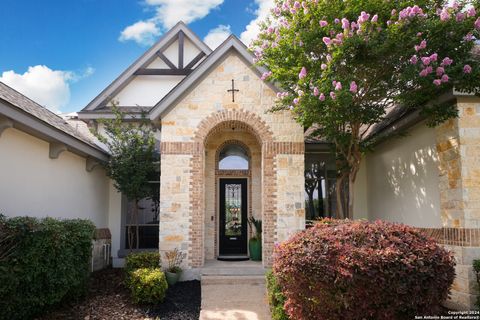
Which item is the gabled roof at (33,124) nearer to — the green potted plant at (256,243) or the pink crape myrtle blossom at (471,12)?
the green potted plant at (256,243)

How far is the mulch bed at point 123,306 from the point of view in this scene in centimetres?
686

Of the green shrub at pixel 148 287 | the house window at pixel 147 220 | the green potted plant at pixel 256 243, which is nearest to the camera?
the green shrub at pixel 148 287

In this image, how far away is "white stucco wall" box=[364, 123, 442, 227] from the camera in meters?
7.99

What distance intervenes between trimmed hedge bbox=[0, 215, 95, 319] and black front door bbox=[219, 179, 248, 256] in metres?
4.96

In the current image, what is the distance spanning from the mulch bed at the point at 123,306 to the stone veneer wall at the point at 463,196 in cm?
503

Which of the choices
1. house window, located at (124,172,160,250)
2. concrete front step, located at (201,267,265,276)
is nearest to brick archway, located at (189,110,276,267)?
concrete front step, located at (201,267,265,276)

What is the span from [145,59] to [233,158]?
490cm

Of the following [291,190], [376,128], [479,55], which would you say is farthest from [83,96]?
[479,55]

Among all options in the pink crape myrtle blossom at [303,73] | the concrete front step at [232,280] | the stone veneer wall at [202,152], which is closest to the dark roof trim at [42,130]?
the stone veneer wall at [202,152]

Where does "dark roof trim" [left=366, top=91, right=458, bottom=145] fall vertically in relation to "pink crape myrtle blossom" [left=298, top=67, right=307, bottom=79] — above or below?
below

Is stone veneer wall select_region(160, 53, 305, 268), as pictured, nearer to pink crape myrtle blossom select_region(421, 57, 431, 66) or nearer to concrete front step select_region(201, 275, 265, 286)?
concrete front step select_region(201, 275, 265, 286)

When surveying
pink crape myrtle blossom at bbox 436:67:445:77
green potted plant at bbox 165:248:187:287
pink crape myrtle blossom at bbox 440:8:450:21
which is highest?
pink crape myrtle blossom at bbox 440:8:450:21

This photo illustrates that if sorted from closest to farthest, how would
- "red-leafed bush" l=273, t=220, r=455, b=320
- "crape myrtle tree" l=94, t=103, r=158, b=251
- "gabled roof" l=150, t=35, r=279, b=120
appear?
"red-leafed bush" l=273, t=220, r=455, b=320 → "gabled roof" l=150, t=35, r=279, b=120 → "crape myrtle tree" l=94, t=103, r=158, b=251

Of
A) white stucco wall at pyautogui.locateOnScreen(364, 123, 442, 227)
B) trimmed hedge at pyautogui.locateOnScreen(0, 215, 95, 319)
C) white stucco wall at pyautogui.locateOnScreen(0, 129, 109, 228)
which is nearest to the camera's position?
trimmed hedge at pyautogui.locateOnScreen(0, 215, 95, 319)
